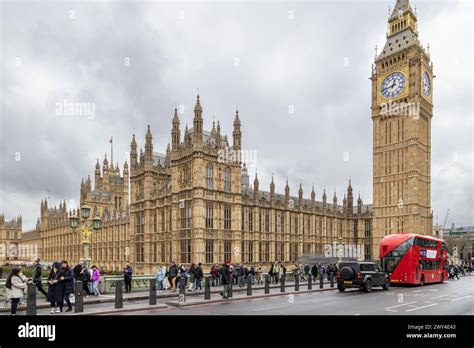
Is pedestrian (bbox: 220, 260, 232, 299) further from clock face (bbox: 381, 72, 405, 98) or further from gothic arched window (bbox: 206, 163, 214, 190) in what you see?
clock face (bbox: 381, 72, 405, 98)

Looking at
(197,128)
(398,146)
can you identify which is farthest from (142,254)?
(398,146)

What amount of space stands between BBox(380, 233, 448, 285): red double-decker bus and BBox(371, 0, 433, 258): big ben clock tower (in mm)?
38904

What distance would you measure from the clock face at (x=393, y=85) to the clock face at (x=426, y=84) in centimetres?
351

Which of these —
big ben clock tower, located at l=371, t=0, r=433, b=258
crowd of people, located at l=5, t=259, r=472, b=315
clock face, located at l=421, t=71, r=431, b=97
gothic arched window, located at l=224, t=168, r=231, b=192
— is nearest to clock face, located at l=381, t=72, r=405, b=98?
big ben clock tower, located at l=371, t=0, r=433, b=258

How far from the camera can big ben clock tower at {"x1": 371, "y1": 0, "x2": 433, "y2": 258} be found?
2840 inches

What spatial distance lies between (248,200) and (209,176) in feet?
28.3

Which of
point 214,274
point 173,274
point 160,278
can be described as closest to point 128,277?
point 160,278

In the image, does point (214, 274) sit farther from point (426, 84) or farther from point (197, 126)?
point (426, 84)

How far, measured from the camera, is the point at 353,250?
72.9 metres

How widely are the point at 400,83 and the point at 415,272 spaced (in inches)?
1971

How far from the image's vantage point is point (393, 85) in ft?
248

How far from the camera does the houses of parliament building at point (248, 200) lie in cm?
4653

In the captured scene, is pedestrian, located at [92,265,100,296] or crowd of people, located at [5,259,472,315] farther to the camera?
pedestrian, located at [92,265,100,296]
